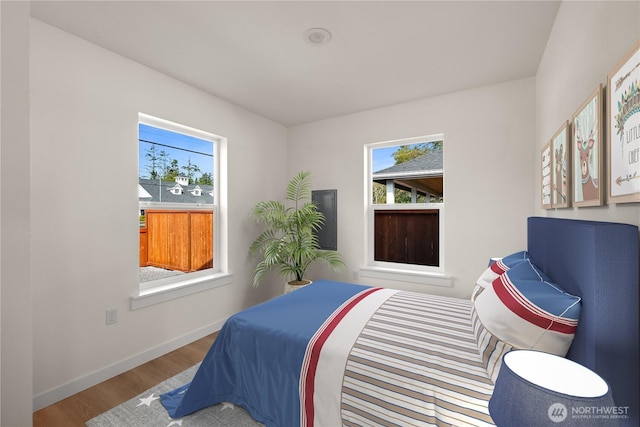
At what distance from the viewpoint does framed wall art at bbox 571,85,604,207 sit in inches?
43.8

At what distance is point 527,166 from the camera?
268 cm

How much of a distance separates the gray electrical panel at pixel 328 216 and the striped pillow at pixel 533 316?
251 centimetres

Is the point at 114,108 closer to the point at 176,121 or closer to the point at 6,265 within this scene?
the point at 176,121

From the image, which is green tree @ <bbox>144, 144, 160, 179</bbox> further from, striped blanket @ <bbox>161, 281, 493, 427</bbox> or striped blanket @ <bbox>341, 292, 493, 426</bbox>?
striped blanket @ <bbox>341, 292, 493, 426</bbox>

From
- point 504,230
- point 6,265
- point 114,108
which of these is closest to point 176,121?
point 114,108

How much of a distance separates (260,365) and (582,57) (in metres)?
2.28

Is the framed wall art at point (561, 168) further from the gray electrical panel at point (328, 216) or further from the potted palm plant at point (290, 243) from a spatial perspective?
the gray electrical panel at point (328, 216)

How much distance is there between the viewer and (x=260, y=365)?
1.64 metres

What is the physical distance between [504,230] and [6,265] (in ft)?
10.9

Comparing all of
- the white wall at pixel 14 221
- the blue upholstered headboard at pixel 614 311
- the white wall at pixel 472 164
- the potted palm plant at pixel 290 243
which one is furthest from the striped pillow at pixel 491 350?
the potted palm plant at pixel 290 243

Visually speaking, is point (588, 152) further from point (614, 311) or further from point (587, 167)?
point (614, 311)

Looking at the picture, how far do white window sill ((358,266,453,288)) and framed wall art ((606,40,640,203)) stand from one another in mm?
2158

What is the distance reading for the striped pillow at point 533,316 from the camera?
40.1 inches

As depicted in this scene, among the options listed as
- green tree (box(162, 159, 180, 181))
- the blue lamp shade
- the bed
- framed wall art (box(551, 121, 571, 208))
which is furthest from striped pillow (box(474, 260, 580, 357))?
green tree (box(162, 159, 180, 181))
